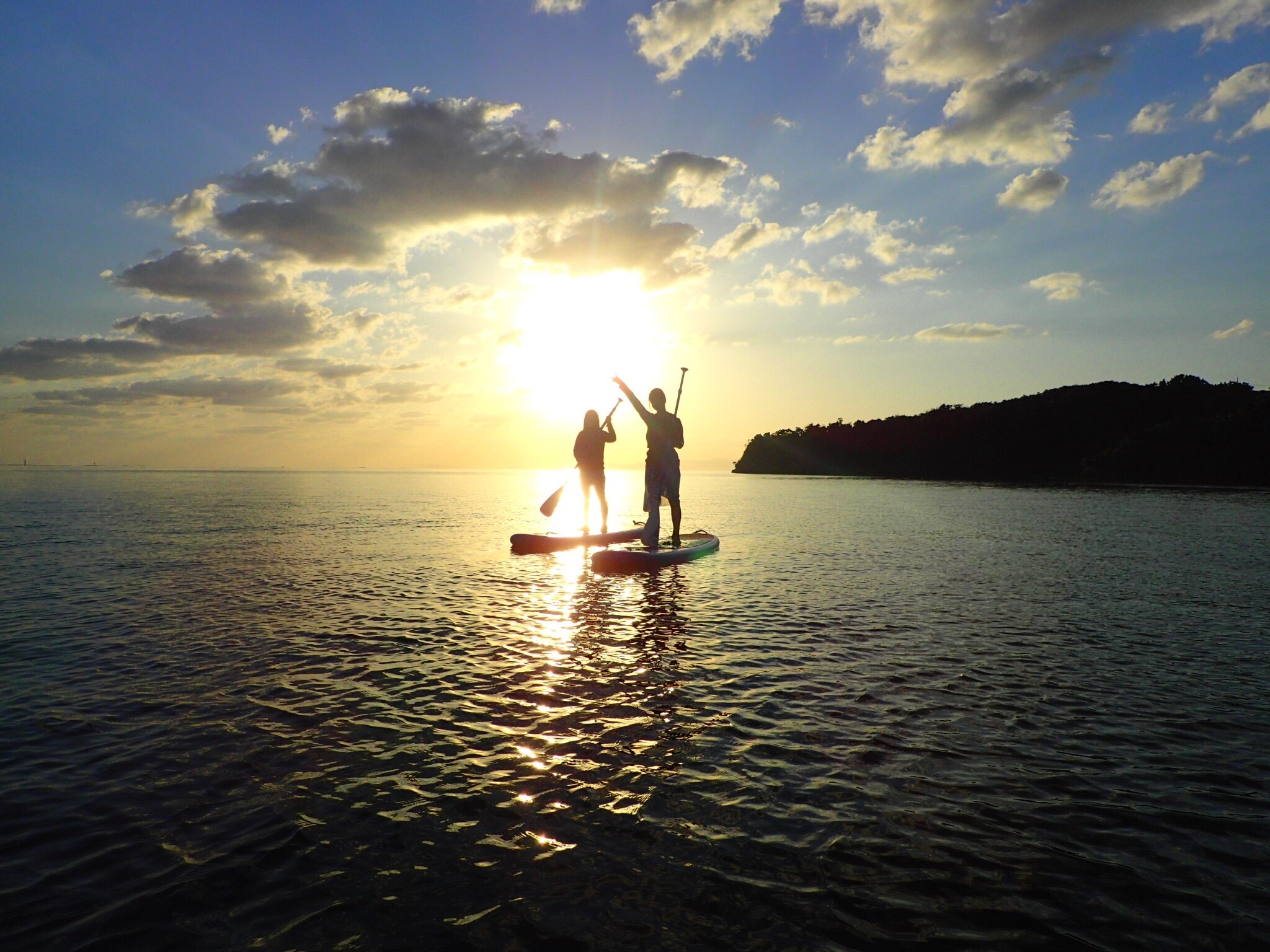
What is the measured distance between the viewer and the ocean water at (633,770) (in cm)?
513

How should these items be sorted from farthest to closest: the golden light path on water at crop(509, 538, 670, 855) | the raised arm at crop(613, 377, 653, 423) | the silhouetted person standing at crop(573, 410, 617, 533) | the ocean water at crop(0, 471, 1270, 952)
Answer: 1. the silhouetted person standing at crop(573, 410, 617, 533)
2. the raised arm at crop(613, 377, 653, 423)
3. the golden light path on water at crop(509, 538, 670, 855)
4. the ocean water at crop(0, 471, 1270, 952)

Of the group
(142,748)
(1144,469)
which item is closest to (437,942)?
(142,748)

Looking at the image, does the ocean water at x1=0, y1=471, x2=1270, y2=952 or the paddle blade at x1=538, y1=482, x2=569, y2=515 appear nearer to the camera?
the ocean water at x1=0, y1=471, x2=1270, y2=952

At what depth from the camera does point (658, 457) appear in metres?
24.5

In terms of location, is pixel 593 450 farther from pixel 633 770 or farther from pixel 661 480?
pixel 633 770

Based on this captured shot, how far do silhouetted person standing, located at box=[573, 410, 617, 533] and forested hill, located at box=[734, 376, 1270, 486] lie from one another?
477 ft

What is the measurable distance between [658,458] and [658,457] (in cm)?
2

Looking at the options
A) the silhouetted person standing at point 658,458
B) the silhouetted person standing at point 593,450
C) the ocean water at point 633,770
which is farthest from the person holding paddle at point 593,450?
the ocean water at point 633,770

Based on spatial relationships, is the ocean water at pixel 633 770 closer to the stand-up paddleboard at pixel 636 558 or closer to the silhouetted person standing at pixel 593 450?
the stand-up paddleboard at pixel 636 558

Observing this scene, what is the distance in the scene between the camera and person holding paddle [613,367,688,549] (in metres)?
23.3

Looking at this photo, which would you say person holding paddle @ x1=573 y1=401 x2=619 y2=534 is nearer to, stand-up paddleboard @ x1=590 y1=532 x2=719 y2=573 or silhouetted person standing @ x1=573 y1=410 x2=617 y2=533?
silhouetted person standing @ x1=573 y1=410 x2=617 y2=533

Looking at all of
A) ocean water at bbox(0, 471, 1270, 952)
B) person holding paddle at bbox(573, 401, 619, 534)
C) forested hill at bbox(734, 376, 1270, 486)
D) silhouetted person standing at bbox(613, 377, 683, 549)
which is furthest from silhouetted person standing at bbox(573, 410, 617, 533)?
forested hill at bbox(734, 376, 1270, 486)

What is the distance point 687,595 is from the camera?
19625 millimetres

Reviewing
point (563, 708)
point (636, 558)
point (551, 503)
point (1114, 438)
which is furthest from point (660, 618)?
point (1114, 438)
